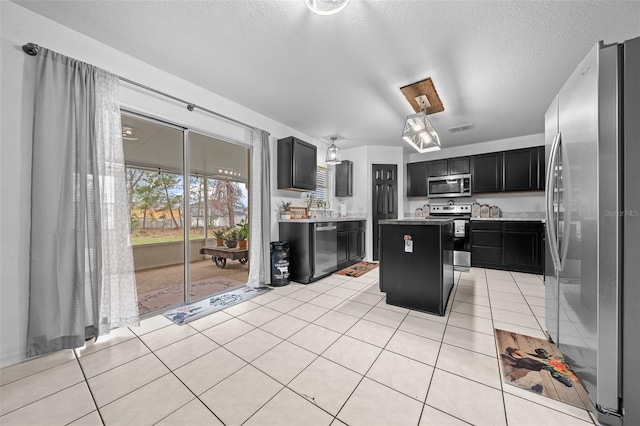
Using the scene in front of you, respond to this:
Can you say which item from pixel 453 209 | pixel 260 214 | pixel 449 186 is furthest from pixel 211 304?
pixel 449 186

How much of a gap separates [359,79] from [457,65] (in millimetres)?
1061

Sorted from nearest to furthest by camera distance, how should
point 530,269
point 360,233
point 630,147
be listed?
point 630,147
point 530,269
point 360,233

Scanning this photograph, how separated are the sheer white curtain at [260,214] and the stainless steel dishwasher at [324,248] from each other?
0.75m

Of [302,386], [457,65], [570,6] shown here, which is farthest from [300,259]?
[570,6]

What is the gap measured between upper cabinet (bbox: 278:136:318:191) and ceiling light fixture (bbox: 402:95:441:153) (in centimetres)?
174

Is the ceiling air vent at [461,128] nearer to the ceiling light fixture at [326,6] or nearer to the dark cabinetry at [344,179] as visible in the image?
the dark cabinetry at [344,179]

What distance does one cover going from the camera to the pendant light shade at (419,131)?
309cm

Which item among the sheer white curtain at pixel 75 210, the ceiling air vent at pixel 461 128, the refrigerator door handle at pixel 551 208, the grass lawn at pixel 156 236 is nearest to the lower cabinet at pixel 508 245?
the ceiling air vent at pixel 461 128

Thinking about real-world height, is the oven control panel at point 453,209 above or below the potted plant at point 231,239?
above

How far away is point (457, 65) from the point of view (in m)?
2.57

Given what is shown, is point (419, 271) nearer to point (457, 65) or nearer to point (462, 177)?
point (457, 65)

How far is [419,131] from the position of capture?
3.15 metres

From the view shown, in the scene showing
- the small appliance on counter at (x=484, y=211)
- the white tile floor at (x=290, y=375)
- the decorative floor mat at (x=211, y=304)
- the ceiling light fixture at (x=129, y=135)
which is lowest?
the decorative floor mat at (x=211, y=304)

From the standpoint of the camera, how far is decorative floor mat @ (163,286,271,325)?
259cm
